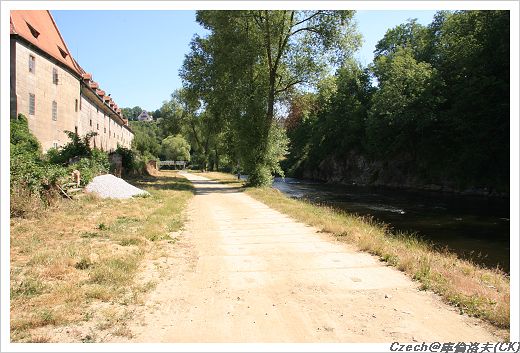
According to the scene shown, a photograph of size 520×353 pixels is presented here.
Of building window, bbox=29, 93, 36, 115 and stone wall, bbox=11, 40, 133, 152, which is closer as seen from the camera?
stone wall, bbox=11, 40, 133, 152

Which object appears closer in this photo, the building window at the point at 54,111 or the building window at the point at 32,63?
the building window at the point at 32,63

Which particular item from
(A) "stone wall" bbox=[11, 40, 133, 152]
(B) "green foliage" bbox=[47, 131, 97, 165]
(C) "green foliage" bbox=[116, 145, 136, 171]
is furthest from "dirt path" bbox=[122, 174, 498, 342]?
(C) "green foliage" bbox=[116, 145, 136, 171]

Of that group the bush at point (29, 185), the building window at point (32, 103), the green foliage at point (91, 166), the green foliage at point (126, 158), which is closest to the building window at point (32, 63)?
the building window at point (32, 103)

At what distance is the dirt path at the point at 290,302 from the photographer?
450 cm

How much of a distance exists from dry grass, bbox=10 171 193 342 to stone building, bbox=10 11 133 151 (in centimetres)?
1484

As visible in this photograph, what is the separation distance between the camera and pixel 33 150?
22.1 metres

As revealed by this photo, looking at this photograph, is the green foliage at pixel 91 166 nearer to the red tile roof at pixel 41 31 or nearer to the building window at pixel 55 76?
the building window at pixel 55 76

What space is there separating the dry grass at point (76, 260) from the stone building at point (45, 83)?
14.8 meters

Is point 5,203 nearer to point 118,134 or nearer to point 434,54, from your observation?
point 434,54

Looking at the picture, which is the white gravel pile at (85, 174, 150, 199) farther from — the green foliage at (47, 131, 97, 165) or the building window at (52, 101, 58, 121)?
the building window at (52, 101, 58, 121)

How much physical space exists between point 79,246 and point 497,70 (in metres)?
34.8

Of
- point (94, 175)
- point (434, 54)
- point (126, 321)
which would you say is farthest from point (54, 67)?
point (434, 54)

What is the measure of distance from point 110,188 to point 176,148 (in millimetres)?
73311

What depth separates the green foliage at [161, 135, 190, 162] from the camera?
9050 cm
